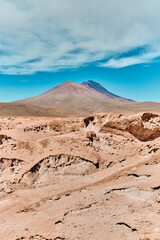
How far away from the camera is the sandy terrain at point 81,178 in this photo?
14.0 ft

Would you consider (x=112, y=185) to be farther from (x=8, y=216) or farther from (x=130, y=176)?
(x=8, y=216)

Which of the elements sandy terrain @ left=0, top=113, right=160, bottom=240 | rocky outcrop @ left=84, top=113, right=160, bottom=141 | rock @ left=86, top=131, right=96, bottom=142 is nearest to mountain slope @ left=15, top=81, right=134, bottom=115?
rocky outcrop @ left=84, top=113, right=160, bottom=141

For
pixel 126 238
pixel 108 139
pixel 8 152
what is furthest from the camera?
pixel 108 139

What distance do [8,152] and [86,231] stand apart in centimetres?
545

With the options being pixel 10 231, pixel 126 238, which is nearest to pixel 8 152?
pixel 10 231

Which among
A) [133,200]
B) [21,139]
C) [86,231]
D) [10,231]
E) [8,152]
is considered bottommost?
[10,231]

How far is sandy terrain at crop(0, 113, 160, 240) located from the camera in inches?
168

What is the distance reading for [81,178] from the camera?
722 centimetres

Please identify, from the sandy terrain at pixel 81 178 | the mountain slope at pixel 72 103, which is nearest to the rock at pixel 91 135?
the sandy terrain at pixel 81 178

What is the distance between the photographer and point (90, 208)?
193 inches

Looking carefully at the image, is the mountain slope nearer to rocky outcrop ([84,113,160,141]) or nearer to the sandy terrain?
rocky outcrop ([84,113,160,141])

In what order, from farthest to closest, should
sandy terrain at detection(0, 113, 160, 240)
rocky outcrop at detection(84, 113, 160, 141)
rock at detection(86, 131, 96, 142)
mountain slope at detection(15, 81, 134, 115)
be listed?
mountain slope at detection(15, 81, 134, 115)
rocky outcrop at detection(84, 113, 160, 141)
rock at detection(86, 131, 96, 142)
sandy terrain at detection(0, 113, 160, 240)

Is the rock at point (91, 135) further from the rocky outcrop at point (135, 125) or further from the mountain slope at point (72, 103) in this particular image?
the mountain slope at point (72, 103)

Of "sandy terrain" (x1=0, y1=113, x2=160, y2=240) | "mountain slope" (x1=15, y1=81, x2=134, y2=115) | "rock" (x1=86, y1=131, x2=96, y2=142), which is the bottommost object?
"sandy terrain" (x1=0, y1=113, x2=160, y2=240)
